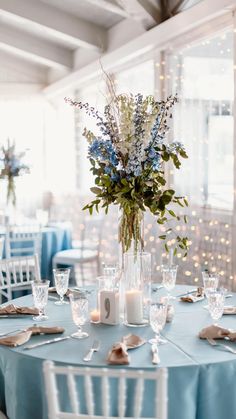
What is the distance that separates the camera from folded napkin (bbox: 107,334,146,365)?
6.53 feet

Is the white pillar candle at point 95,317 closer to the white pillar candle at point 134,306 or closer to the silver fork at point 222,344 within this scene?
the white pillar candle at point 134,306

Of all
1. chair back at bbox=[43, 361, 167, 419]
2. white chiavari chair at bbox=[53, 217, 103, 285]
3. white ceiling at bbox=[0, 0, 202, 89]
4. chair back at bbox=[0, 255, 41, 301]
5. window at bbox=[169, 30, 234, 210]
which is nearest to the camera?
chair back at bbox=[43, 361, 167, 419]

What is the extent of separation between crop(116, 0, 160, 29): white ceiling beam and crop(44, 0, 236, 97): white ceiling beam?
0.37 ft

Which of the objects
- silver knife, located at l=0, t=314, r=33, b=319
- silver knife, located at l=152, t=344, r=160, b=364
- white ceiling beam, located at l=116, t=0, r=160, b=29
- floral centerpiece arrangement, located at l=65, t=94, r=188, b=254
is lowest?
silver knife, located at l=152, t=344, r=160, b=364

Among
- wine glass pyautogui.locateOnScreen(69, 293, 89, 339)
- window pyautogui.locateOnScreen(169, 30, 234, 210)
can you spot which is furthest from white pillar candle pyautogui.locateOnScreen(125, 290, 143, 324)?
window pyautogui.locateOnScreen(169, 30, 234, 210)

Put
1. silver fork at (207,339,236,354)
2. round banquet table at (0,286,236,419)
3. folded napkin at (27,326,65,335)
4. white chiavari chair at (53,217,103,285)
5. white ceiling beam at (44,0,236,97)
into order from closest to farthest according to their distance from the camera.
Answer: round banquet table at (0,286,236,419)
silver fork at (207,339,236,354)
folded napkin at (27,326,65,335)
white ceiling beam at (44,0,236,97)
white chiavari chair at (53,217,103,285)

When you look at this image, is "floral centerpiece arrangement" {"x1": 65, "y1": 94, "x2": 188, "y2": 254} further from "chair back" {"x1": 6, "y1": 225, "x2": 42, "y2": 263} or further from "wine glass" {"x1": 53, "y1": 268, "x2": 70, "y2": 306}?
"chair back" {"x1": 6, "y1": 225, "x2": 42, "y2": 263}

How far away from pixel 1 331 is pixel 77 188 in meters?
6.51

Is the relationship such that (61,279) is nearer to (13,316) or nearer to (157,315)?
(13,316)

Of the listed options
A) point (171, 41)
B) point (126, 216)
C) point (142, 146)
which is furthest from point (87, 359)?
point (171, 41)

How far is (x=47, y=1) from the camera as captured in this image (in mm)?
6613

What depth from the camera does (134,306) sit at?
2447 millimetres

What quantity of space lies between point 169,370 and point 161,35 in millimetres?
4118

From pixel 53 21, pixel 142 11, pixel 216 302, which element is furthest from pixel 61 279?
pixel 53 21
